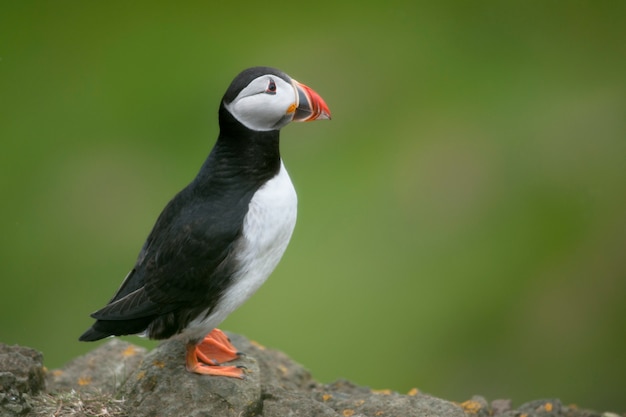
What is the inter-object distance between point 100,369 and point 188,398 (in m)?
1.26

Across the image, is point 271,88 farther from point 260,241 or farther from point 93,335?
point 93,335

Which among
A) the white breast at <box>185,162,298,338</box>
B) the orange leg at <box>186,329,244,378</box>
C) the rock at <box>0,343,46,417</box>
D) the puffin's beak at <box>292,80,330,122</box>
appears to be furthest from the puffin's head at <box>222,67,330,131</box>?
the rock at <box>0,343,46,417</box>

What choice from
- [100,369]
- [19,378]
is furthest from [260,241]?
[100,369]

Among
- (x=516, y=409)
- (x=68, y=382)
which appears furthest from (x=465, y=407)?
(x=68, y=382)

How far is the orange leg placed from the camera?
534 centimetres

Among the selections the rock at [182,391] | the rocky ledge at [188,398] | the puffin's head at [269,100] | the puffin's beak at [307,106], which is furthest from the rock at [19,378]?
the puffin's beak at [307,106]

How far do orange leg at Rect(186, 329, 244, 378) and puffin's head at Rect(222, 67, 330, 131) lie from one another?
1233 mm

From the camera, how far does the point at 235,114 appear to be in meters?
5.11

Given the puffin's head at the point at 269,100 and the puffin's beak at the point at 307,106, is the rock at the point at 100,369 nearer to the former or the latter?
the puffin's head at the point at 269,100

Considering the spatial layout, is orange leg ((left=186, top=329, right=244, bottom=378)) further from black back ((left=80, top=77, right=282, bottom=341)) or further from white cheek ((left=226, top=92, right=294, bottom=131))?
white cheek ((left=226, top=92, right=294, bottom=131))

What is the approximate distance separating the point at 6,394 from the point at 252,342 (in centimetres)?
171

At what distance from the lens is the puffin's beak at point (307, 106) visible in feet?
16.6

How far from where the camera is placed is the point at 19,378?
518 cm

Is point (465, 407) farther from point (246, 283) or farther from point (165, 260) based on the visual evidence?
point (165, 260)
